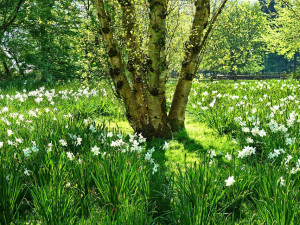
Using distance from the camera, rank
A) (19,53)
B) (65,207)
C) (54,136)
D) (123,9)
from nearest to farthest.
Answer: (65,207)
(54,136)
(123,9)
(19,53)

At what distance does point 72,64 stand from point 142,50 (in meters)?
11.7

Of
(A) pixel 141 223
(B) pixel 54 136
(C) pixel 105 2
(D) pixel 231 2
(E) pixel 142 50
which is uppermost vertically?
(D) pixel 231 2

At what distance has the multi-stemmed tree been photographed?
4.79m

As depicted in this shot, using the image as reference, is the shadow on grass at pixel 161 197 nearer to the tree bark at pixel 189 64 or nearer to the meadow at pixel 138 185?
the meadow at pixel 138 185

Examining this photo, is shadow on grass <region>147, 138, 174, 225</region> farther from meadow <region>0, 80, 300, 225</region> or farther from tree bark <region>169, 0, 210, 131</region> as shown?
tree bark <region>169, 0, 210, 131</region>

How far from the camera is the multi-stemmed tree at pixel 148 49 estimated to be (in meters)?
4.79

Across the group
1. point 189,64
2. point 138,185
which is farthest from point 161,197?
point 189,64

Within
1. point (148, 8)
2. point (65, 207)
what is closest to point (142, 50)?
point (148, 8)

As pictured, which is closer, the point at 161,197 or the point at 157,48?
the point at 161,197

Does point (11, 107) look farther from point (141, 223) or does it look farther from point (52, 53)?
point (52, 53)

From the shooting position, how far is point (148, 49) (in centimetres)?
493

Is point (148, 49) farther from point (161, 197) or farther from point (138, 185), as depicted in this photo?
point (161, 197)

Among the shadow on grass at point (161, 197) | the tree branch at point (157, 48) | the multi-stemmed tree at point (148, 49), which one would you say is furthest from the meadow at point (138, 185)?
the tree branch at point (157, 48)

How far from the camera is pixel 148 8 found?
5.09m
